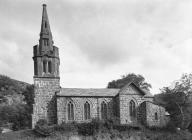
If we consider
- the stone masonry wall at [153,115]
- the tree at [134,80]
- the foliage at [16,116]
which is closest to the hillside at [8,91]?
the foliage at [16,116]

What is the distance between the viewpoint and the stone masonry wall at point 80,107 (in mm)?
48781

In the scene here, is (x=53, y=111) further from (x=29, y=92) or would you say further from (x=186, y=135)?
(x=29, y=92)

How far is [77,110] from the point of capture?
49.6 m

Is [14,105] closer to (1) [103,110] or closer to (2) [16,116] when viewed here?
(2) [16,116]

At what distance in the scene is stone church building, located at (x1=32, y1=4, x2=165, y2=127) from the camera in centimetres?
4909

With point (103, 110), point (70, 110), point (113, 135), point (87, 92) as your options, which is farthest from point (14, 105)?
point (113, 135)

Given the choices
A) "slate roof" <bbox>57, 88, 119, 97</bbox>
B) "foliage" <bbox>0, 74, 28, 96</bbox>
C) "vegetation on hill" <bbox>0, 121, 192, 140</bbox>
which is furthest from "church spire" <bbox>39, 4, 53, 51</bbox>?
"foliage" <bbox>0, 74, 28, 96</bbox>

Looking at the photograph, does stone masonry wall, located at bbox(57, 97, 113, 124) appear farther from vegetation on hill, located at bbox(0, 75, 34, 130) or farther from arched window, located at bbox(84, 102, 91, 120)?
vegetation on hill, located at bbox(0, 75, 34, 130)

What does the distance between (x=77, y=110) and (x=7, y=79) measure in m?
55.5

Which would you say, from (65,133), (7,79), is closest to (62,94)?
(65,133)

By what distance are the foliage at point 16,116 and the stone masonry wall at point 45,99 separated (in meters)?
20.0

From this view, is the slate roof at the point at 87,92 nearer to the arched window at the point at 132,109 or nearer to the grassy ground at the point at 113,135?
the arched window at the point at 132,109

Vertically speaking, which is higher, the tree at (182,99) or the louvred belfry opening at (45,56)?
the louvred belfry opening at (45,56)

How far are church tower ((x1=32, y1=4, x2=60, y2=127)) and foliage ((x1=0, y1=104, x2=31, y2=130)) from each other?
20.1 metres
